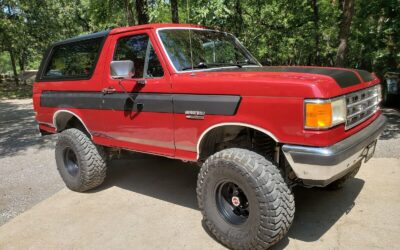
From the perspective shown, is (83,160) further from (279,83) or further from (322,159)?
(322,159)

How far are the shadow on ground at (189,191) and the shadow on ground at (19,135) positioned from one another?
107 inches

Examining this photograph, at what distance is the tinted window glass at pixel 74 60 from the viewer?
4.96m

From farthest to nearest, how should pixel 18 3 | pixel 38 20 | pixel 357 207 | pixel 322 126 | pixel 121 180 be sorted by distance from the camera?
pixel 38 20, pixel 18 3, pixel 121 180, pixel 357 207, pixel 322 126

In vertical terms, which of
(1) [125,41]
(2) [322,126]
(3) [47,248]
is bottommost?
(3) [47,248]

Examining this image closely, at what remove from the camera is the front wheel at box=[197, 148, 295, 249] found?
3234 millimetres

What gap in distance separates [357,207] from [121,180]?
3.36 metres

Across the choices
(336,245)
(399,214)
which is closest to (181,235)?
(336,245)

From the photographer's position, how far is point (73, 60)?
17.4 ft

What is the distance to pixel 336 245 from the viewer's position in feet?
11.5

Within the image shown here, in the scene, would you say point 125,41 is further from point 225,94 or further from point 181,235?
point 181,235

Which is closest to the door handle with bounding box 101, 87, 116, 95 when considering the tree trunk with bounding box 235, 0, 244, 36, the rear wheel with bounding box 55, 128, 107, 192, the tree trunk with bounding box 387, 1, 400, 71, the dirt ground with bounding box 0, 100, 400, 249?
the rear wheel with bounding box 55, 128, 107, 192

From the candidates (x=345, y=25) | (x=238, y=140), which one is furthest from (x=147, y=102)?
(x=345, y=25)

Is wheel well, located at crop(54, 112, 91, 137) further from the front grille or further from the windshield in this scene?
the front grille

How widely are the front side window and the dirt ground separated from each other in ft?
4.90
